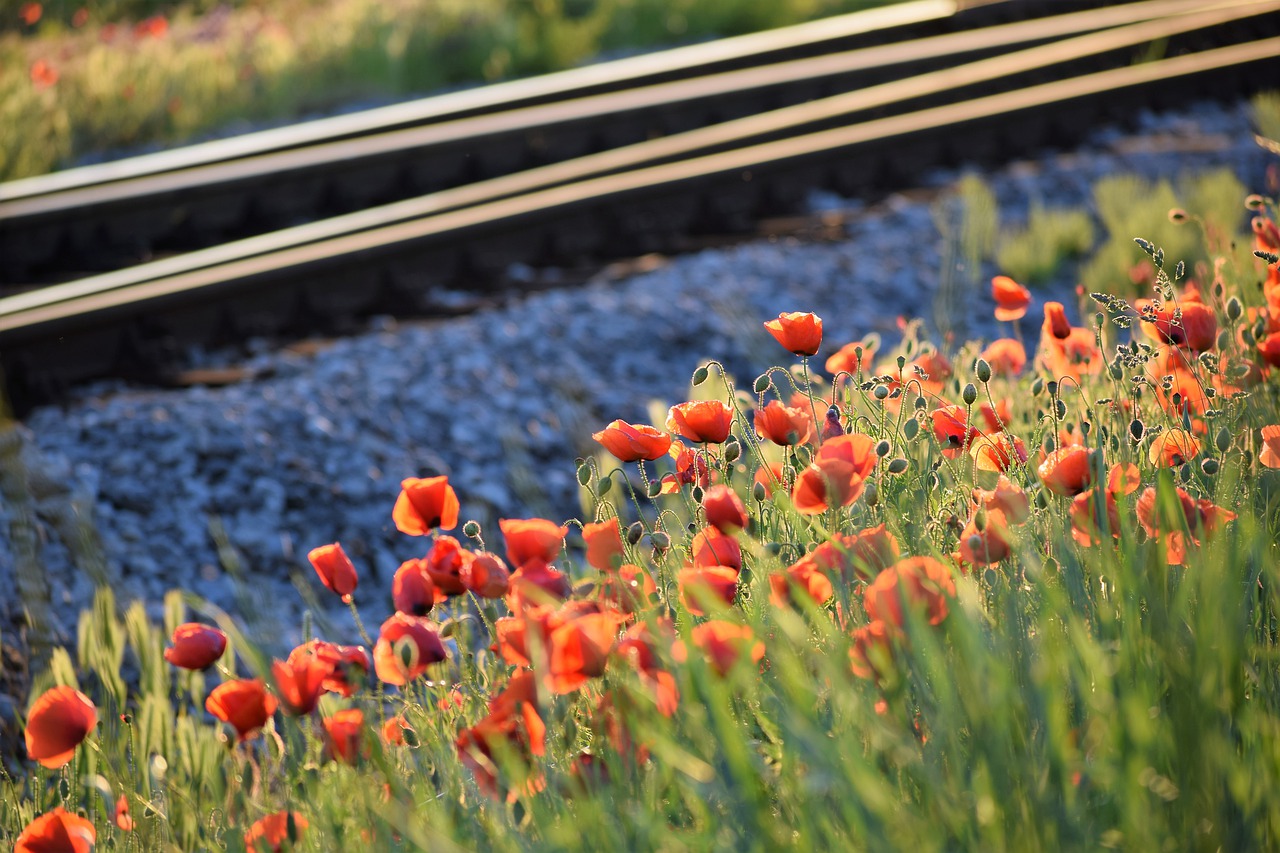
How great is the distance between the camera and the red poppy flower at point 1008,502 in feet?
4.50

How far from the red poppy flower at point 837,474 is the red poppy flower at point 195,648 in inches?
30.9

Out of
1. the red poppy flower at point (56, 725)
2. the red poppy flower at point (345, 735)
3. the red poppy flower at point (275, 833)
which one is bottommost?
the red poppy flower at point (275, 833)

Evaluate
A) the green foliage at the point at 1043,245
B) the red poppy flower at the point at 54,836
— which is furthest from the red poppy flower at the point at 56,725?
the green foliage at the point at 1043,245

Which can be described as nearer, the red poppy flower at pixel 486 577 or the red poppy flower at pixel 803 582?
the red poppy flower at pixel 803 582

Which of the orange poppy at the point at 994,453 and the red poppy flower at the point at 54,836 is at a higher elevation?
the orange poppy at the point at 994,453

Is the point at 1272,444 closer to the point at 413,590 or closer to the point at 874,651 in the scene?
the point at 874,651

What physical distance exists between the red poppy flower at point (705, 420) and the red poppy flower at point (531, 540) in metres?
0.25

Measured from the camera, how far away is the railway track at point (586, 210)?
379 centimetres

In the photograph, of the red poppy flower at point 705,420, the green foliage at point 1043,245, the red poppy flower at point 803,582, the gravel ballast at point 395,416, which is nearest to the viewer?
the red poppy flower at point 803,582

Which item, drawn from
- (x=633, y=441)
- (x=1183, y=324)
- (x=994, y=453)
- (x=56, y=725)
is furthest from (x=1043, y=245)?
(x=56, y=725)

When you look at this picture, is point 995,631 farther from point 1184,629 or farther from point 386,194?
point 386,194

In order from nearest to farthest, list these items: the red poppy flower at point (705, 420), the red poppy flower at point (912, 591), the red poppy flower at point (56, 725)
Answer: the red poppy flower at point (912, 591), the red poppy flower at point (56, 725), the red poppy flower at point (705, 420)

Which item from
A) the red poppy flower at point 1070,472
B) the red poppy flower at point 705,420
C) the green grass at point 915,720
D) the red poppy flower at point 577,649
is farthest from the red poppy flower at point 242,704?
the red poppy flower at point 1070,472

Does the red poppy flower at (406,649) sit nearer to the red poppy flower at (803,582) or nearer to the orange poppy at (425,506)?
the orange poppy at (425,506)
